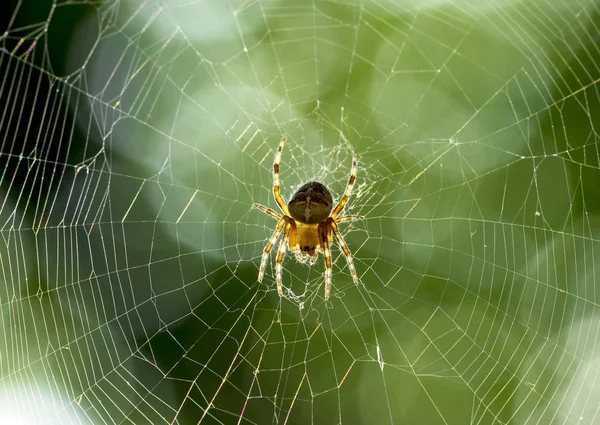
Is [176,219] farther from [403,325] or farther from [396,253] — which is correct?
[403,325]

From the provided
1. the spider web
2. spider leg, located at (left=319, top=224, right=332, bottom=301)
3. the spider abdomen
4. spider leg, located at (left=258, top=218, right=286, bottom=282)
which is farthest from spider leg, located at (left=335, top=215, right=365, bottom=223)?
spider leg, located at (left=258, top=218, right=286, bottom=282)

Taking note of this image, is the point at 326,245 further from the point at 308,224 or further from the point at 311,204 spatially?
the point at 311,204

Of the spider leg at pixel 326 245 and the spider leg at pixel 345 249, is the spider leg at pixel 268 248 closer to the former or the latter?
the spider leg at pixel 326 245

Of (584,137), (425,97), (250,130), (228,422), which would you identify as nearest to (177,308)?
(228,422)

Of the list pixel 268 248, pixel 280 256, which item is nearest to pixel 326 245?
pixel 280 256

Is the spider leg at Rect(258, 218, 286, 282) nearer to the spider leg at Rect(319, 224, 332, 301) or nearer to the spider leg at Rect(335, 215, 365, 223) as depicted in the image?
the spider leg at Rect(319, 224, 332, 301)

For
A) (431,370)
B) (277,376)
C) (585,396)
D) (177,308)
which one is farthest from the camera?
(277,376)
